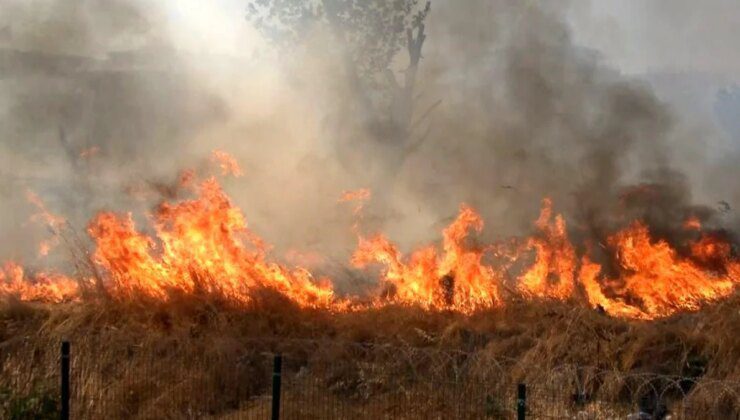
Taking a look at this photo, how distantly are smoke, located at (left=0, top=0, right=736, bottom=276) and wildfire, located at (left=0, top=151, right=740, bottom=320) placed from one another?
9.09 feet

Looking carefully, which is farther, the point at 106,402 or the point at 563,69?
the point at 563,69

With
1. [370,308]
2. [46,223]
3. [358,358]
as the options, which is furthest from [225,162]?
[358,358]

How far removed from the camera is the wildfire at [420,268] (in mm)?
14492

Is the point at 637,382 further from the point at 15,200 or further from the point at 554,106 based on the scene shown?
the point at 15,200

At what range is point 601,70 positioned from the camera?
24.8 meters

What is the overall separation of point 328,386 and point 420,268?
4.91 m

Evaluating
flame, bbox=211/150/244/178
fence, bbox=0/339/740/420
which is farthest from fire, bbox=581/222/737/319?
flame, bbox=211/150/244/178

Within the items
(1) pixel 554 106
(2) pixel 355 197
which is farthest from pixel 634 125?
(2) pixel 355 197

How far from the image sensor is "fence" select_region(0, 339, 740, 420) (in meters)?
10.1

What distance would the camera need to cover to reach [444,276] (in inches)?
626

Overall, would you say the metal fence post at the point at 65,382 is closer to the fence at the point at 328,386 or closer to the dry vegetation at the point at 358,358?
the fence at the point at 328,386

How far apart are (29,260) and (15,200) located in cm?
385

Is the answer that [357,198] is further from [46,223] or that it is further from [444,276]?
[46,223]

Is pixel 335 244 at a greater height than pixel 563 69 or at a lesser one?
lesser
